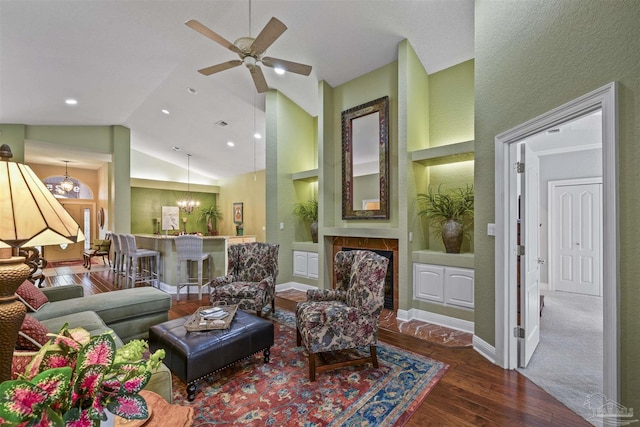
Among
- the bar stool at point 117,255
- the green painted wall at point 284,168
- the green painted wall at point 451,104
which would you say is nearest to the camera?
the green painted wall at point 451,104

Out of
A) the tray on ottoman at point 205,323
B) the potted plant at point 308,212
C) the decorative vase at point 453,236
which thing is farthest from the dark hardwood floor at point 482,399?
the potted plant at point 308,212

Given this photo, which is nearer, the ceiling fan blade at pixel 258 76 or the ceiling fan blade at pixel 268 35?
the ceiling fan blade at pixel 268 35

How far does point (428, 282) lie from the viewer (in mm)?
3842

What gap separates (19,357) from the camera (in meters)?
1.06

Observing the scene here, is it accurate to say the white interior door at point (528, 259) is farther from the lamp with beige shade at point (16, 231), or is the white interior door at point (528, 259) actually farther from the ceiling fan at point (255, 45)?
the lamp with beige shade at point (16, 231)

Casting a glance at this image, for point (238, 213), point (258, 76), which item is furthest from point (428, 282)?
point (238, 213)

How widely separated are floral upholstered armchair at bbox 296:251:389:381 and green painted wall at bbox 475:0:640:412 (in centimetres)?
116

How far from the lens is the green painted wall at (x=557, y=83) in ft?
4.95

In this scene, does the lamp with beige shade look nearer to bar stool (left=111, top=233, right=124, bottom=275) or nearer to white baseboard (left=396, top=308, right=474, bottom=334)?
white baseboard (left=396, top=308, right=474, bottom=334)

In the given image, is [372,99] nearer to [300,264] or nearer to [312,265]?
[312,265]

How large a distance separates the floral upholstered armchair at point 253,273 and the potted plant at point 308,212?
1.46 m

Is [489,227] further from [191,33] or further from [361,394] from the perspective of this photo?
[191,33]

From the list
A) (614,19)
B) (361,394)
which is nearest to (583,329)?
(361,394)

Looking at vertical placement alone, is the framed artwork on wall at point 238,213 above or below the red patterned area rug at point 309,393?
above
